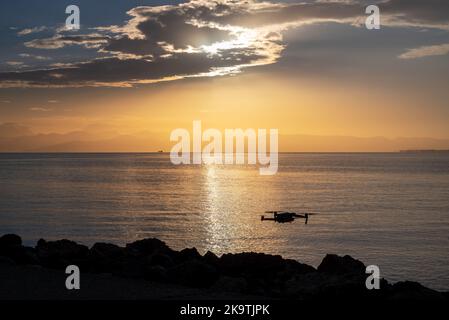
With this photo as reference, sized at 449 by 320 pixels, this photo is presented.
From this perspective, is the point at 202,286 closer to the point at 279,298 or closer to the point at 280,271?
the point at 279,298

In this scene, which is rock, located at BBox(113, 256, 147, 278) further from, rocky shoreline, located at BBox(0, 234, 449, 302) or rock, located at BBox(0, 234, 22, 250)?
rock, located at BBox(0, 234, 22, 250)

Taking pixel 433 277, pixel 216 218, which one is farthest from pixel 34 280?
pixel 216 218

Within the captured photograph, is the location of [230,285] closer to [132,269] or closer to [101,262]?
[132,269]

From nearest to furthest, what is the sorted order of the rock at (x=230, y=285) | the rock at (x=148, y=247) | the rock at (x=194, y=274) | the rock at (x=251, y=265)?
the rock at (x=230, y=285) < the rock at (x=194, y=274) < the rock at (x=251, y=265) < the rock at (x=148, y=247)

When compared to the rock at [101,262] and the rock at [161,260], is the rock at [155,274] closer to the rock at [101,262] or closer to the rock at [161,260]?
the rock at [101,262]

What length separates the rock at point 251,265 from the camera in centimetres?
2062

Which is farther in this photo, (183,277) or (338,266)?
(338,266)

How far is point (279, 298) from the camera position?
615 inches

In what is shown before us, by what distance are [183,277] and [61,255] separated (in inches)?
209

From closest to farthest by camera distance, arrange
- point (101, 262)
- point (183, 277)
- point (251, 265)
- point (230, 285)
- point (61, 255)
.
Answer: point (230, 285)
point (183, 277)
point (101, 262)
point (61, 255)
point (251, 265)

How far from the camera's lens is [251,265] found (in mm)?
20719

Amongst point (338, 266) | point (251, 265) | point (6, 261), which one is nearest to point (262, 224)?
point (338, 266)

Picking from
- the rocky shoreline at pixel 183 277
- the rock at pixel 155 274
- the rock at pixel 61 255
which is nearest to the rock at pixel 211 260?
the rocky shoreline at pixel 183 277
